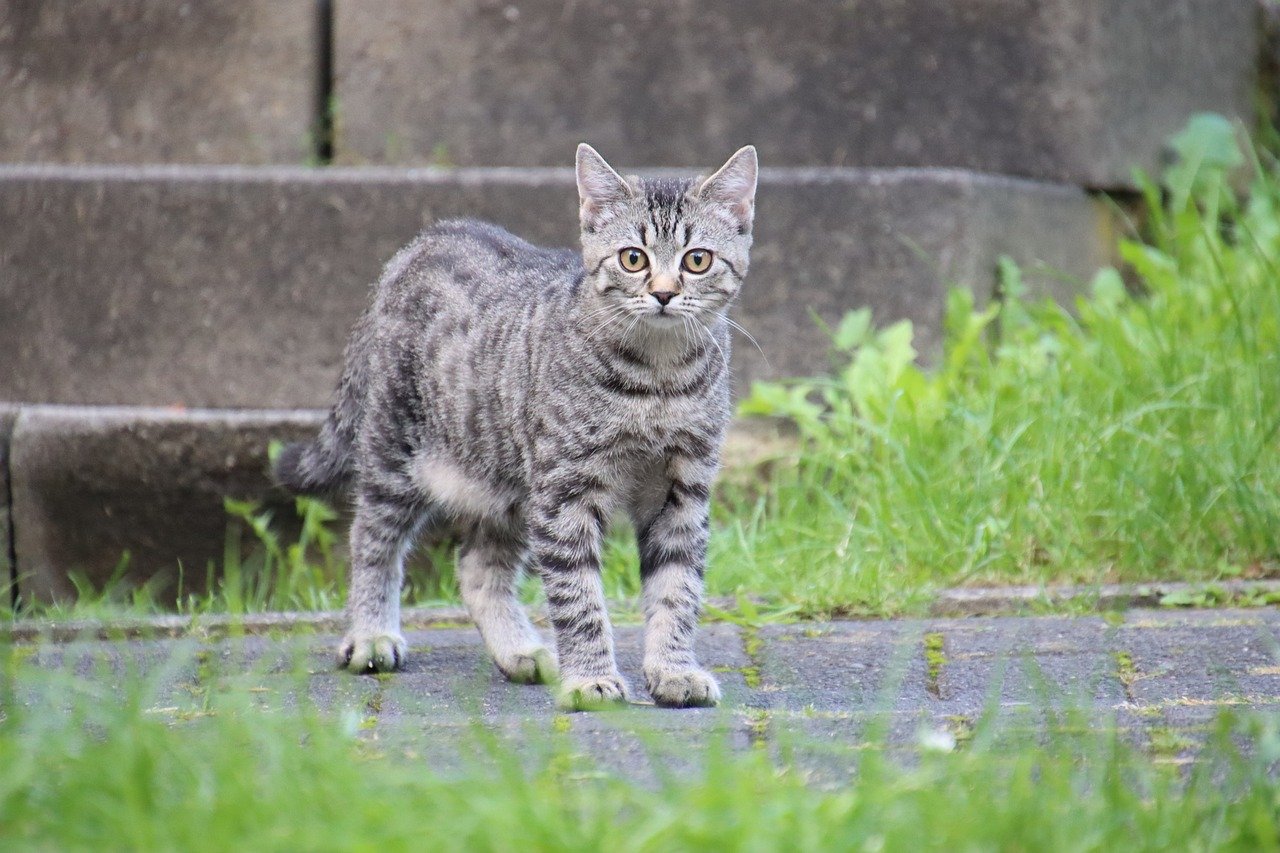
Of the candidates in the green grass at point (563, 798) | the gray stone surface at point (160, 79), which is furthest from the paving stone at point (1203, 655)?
the gray stone surface at point (160, 79)

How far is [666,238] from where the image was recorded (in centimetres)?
314

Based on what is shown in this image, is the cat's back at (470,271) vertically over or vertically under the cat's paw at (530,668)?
over

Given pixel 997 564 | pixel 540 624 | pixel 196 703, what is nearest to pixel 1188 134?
pixel 997 564

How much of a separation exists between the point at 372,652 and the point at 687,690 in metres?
0.89

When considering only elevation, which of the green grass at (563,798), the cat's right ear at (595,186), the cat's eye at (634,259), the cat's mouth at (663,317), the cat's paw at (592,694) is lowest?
the cat's paw at (592,694)

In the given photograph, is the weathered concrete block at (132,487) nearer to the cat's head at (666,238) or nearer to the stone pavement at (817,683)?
the stone pavement at (817,683)

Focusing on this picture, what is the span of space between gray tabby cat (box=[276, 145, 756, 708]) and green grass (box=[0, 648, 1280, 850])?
37.4 inches

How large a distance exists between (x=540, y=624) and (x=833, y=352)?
1567mm

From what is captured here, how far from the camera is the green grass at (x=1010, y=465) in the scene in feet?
12.7

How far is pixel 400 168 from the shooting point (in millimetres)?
5332

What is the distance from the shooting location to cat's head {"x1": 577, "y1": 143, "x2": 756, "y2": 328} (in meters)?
3.07

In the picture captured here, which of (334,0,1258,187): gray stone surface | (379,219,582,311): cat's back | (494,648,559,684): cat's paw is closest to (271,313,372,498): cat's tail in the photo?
(379,219,582,311): cat's back

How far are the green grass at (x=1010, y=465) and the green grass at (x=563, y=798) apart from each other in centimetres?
174

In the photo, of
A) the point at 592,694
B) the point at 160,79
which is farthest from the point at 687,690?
the point at 160,79
